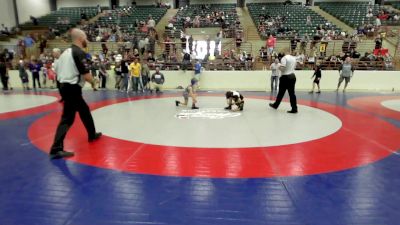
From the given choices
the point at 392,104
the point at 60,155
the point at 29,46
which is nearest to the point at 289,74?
the point at 392,104

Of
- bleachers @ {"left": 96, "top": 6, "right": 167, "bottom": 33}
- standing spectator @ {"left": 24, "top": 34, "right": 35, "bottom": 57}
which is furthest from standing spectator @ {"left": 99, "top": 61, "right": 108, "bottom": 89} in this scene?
bleachers @ {"left": 96, "top": 6, "right": 167, "bottom": 33}

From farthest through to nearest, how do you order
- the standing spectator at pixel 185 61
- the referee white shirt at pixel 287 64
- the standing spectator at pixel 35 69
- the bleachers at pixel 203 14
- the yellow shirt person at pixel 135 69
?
the bleachers at pixel 203 14 < the standing spectator at pixel 185 61 < the standing spectator at pixel 35 69 < the yellow shirt person at pixel 135 69 < the referee white shirt at pixel 287 64

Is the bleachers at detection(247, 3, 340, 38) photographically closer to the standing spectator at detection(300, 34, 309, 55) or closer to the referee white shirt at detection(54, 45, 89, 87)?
the standing spectator at detection(300, 34, 309, 55)

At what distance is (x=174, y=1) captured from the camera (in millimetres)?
28422

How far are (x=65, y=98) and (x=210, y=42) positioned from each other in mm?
12115

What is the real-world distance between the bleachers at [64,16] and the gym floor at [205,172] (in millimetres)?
17292

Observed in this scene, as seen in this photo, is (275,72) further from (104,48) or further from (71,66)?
(71,66)

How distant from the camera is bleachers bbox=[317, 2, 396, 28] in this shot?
19894mm

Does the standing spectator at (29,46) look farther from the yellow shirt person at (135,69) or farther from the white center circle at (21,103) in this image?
the yellow shirt person at (135,69)

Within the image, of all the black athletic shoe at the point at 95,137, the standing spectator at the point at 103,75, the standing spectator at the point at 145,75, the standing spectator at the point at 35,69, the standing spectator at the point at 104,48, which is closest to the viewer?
the black athletic shoe at the point at 95,137

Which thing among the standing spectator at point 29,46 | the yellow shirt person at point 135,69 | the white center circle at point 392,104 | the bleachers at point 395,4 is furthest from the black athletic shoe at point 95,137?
the bleachers at point 395,4

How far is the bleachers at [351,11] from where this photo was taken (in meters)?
19.9

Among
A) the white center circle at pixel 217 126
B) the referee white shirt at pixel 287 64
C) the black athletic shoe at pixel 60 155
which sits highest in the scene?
the referee white shirt at pixel 287 64

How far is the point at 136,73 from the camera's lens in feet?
40.5
